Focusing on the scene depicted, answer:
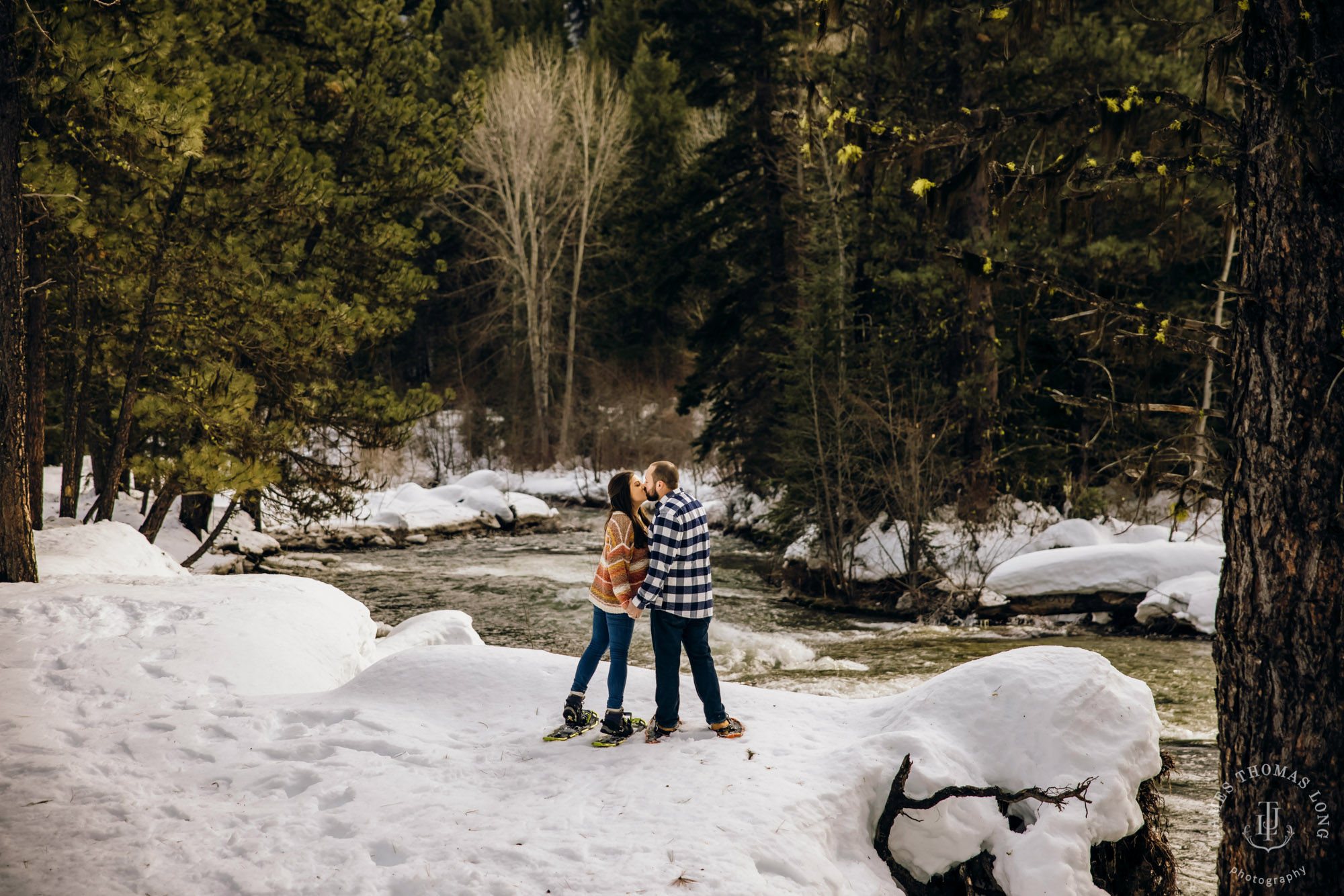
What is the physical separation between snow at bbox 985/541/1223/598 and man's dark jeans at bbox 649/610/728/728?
32.1 feet

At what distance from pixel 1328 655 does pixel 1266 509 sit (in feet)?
2.31

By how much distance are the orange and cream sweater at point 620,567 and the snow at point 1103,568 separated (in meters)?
10.1

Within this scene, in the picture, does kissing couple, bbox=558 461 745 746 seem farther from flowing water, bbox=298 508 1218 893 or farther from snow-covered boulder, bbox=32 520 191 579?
snow-covered boulder, bbox=32 520 191 579

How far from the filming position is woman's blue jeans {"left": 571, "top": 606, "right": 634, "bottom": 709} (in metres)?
5.82

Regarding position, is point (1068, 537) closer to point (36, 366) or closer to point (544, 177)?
point (36, 366)

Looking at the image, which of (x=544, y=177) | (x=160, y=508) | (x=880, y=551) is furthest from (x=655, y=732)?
(x=544, y=177)

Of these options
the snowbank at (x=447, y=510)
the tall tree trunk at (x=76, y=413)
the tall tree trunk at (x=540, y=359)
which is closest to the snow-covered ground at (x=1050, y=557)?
the snowbank at (x=447, y=510)

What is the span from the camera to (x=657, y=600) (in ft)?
18.4

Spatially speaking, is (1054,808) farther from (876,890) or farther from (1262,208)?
(1262,208)

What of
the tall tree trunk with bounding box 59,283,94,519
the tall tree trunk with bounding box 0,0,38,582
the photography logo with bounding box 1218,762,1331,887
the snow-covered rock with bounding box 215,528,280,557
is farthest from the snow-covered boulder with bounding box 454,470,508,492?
the photography logo with bounding box 1218,762,1331,887

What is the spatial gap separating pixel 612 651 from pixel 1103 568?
34.3ft

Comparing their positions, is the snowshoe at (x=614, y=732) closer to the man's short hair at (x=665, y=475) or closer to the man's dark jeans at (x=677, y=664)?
the man's dark jeans at (x=677, y=664)

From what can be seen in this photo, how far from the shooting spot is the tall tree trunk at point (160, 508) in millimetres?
12836

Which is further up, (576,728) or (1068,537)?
(1068,537)
